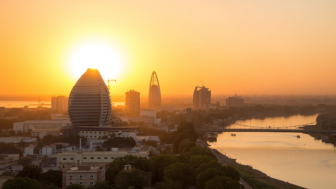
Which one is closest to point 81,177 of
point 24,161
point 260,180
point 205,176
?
point 205,176

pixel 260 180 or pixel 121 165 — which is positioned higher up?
pixel 121 165

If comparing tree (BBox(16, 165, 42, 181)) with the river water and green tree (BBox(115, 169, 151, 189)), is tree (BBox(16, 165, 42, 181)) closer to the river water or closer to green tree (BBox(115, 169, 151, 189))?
green tree (BBox(115, 169, 151, 189))

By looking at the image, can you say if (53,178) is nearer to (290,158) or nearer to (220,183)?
(220,183)

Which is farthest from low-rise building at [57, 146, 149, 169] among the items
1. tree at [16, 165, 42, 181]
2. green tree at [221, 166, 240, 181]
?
green tree at [221, 166, 240, 181]

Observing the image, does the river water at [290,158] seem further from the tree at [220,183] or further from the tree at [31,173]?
the tree at [31,173]

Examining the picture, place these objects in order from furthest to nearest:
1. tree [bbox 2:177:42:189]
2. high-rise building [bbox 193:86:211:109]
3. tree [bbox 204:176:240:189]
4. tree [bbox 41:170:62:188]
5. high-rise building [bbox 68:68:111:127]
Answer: high-rise building [bbox 193:86:211:109] → high-rise building [bbox 68:68:111:127] → tree [bbox 41:170:62:188] → tree [bbox 204:176:240:189] → tree [bbox 2:177:42:189]

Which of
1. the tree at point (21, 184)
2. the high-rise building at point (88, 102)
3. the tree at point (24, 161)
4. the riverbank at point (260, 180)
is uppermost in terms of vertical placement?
the high-rise building at point (88, 102)

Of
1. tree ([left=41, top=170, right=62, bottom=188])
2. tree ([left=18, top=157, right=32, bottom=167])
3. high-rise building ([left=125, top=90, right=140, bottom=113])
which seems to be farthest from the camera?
high-rise building ([left=125, top=90, right=140, bottom=113])

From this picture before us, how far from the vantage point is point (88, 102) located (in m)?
15.0

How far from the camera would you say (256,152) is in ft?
43.5

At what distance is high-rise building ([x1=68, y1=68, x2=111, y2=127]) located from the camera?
14844mm

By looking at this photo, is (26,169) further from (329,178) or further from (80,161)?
(329,178)

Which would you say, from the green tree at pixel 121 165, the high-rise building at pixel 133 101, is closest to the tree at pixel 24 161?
the green tree at pixel 121 165

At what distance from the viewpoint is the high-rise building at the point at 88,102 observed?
14844mm
